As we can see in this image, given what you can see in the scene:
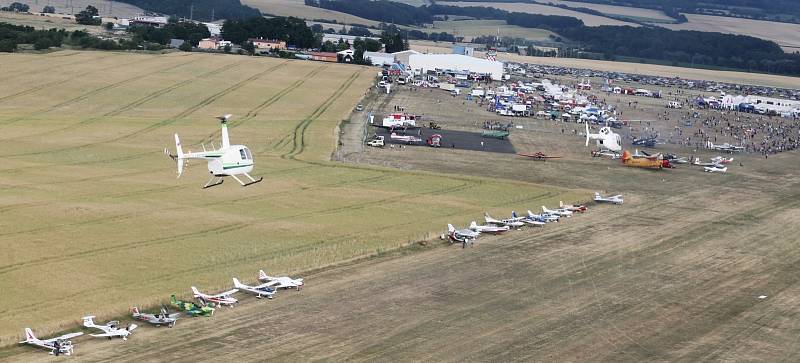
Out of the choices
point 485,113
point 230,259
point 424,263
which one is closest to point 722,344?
point 424,263

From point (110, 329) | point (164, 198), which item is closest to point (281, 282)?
point (110, 329)

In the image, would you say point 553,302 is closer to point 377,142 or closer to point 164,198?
point 164,198

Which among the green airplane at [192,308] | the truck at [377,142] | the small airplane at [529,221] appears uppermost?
the truck at [377,142]

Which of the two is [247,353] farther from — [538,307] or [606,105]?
[606,105]

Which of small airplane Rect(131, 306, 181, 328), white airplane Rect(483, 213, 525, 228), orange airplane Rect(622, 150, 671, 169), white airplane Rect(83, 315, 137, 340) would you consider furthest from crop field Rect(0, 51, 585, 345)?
orange airplane Rect(622, 150, 671, 169)

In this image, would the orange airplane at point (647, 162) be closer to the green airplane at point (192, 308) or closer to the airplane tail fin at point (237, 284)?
the airplane tail fin at point (237, 284)

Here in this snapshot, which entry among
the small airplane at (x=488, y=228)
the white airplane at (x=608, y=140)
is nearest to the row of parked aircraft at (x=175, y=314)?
the small airplane at (x=488, y=228)

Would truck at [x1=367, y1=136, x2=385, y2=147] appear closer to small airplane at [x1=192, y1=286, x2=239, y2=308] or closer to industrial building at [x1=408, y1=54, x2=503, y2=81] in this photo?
small airplane at [x1=192, y1=286, x2=239, y2=308]
